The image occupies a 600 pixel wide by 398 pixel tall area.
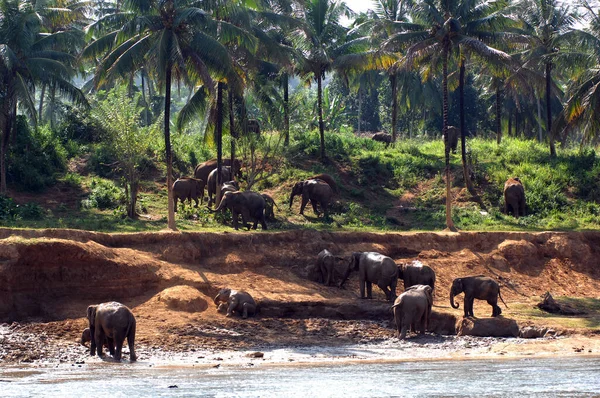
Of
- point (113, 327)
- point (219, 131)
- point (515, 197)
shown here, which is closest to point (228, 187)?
point (219, 131)

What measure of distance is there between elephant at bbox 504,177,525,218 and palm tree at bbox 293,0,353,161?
8669 millimetres

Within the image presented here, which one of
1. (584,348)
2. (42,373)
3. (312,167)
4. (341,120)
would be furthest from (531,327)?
(341,120)

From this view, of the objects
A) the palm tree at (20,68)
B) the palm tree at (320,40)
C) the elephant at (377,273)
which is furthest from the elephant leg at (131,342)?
the palm tree at (320,40)

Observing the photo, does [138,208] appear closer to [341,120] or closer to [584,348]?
[584,348]

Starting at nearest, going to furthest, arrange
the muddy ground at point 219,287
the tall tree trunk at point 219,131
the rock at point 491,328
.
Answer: the muddy ground at point 219,287 → the rock at point 491,328 → the tall tree trunk at point 219,131

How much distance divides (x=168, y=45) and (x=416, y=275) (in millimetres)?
9794

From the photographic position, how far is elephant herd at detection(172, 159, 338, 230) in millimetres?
30627

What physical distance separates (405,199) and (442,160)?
5.22m

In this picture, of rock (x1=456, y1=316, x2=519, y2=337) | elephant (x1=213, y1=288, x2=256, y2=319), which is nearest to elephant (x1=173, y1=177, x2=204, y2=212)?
elephant (x1=213, y1=288, x2=256, y2=319)

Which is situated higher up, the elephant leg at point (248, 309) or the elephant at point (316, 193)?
the elephant at point (316, 193)

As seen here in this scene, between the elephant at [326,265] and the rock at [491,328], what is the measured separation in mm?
4699

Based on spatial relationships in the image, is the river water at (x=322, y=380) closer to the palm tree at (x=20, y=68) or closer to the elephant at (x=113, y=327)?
the elephant at (x=113, y=327)

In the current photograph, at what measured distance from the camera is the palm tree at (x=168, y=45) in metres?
28.4

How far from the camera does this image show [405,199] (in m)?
40.0
